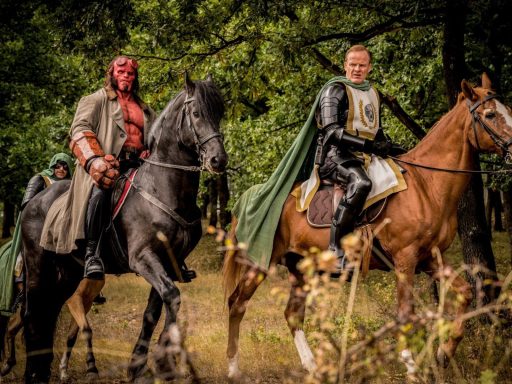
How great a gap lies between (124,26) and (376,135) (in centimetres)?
388

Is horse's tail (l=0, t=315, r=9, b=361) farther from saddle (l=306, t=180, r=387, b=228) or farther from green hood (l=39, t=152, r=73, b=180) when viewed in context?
saddle (l=306, t=180, r=387, b=228)

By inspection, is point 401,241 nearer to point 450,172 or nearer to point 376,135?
point 450,172

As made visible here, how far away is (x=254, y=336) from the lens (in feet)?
29.0

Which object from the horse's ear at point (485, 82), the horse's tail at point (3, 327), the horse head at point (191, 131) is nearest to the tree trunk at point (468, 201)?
the horse's ear at point (485, 82)

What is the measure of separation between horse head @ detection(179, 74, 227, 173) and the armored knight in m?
1.44

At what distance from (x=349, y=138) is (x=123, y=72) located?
2.47 m

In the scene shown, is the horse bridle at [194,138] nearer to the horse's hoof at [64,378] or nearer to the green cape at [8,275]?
the horse's hoof at [64,378]

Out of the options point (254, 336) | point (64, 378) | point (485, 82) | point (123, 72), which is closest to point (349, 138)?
point (485, 82)

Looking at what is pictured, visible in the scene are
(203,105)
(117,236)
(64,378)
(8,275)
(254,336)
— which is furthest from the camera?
(254,336)

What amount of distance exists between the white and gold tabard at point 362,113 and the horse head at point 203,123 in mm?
1642

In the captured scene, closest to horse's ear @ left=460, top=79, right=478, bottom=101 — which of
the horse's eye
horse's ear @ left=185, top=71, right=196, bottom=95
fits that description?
the horse's eye

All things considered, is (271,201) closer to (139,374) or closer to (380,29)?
(139,374)

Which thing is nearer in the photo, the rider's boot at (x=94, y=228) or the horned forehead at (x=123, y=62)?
the rider's boot at (x=94, y=228)

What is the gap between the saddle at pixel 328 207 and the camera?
6848 mm
